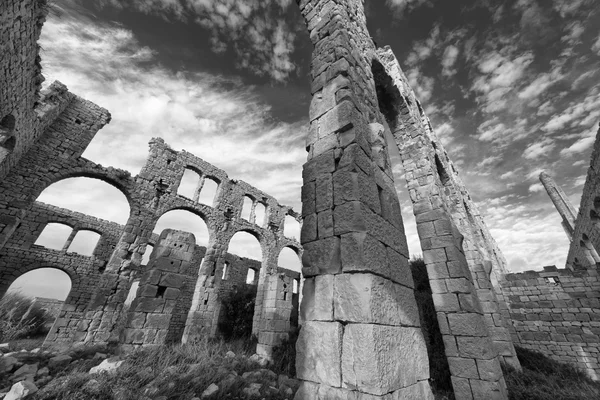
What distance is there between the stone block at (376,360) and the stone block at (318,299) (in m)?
0.24

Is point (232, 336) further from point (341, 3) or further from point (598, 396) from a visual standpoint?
point (341, 3)

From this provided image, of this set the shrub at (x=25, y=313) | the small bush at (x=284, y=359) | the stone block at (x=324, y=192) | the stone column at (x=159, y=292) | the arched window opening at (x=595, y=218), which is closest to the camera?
the stone block at (x=324, y=192)

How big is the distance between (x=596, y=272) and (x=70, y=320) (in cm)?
2214

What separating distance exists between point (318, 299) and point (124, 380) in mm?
3201

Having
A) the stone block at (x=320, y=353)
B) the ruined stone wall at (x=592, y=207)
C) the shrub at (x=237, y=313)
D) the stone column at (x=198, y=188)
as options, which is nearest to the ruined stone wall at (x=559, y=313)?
the ruined stone wall at (x=592, y=207)

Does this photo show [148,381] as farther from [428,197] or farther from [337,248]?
[428,197]

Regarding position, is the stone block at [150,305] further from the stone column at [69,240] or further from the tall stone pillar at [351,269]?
the stone column at [69,240]

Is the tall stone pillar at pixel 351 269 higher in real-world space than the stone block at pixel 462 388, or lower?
higher

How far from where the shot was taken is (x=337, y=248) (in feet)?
6.93

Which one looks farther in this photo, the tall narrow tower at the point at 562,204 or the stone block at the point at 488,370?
the tall narrow tower at the point at 562,204

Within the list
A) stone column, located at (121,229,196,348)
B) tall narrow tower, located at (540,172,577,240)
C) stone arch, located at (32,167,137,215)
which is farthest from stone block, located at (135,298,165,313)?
tall narrow tower, located at (540,172,577,240)

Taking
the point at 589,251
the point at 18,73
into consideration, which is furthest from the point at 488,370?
the point at 589,251

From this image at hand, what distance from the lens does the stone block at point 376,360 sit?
1609 millimetres

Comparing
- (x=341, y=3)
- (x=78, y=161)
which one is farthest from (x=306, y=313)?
(x=78, y=161)
